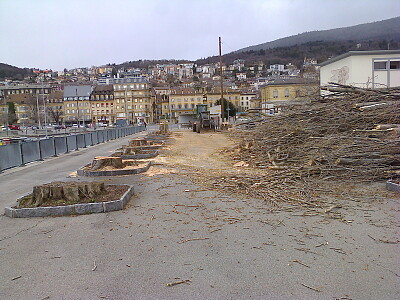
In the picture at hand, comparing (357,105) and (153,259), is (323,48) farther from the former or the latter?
(153,259)

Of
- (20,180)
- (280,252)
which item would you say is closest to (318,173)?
(280,252)

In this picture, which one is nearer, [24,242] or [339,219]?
[24,242]

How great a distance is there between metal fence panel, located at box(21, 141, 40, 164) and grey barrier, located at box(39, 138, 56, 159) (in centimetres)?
47

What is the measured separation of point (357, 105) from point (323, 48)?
140 m

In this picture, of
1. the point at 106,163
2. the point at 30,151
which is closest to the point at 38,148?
the point at 30,151

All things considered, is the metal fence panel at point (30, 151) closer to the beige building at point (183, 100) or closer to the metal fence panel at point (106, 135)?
the metal fence panel at point (106, 135)

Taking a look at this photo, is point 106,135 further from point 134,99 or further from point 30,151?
point 134,99

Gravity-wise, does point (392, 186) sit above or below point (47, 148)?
below

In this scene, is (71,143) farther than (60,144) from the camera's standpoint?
Yes

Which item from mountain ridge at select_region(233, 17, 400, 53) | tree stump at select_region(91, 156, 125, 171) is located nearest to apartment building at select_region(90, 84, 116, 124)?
mountain ridge at select_region(233, 17, 400, 53)

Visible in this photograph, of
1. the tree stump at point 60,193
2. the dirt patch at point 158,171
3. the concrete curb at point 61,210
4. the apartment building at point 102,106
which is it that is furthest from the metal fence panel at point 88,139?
the apartment building at point 102,106

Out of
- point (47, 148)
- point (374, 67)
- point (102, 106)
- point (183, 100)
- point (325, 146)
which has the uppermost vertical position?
point (183, 100)

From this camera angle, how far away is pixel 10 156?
16.0 meters

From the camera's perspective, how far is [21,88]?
148 metres
